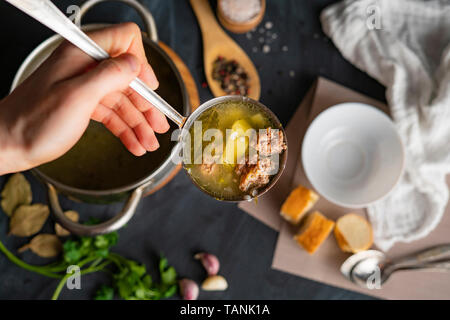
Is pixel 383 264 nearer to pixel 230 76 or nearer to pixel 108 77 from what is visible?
pixel 230 76

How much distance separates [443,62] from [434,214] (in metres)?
0.47

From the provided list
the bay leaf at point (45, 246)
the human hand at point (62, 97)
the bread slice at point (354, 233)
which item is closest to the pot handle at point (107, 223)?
the human hand at point (62, 97)

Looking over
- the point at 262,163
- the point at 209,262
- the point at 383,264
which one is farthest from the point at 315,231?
the point at 262,163

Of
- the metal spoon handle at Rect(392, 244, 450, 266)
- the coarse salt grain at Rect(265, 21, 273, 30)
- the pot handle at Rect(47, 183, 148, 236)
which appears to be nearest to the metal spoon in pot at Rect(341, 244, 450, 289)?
the metal spoon handle at Rect(392, 244, 450, 266)

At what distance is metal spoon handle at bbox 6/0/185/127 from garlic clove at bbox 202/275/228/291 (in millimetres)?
637

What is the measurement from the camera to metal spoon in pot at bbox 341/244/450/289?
1.13 metres

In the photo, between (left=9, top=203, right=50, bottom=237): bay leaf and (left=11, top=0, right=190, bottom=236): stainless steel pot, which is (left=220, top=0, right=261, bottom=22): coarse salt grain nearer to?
(left=11, top=0, right=190, bottom=236): stainless steel pot

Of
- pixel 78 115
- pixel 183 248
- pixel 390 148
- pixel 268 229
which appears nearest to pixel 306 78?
pixel 390 148

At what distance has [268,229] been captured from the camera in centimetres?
122

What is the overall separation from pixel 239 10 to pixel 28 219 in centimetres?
93

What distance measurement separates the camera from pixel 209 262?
3.86 ft

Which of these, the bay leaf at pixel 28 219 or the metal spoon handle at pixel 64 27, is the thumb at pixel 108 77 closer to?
the metal spoon handle at pixel 64 27

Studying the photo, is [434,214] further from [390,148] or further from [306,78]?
[306,78]

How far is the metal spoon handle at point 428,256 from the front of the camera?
1155mm
